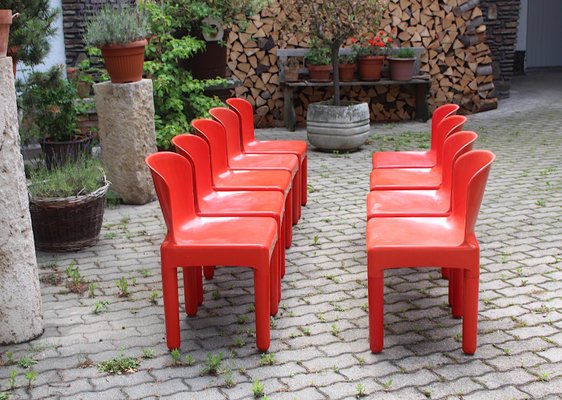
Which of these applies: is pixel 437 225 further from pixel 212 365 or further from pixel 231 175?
pixel 231 175

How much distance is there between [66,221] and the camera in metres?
5.23

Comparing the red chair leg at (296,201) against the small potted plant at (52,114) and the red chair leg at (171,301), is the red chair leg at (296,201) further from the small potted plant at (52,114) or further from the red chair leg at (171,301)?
the red chair leg at (171,301)

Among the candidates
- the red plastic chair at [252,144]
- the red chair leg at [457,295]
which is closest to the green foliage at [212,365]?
the red chair leg at [457,295]

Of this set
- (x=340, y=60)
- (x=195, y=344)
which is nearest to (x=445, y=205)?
(x=195, y=344)

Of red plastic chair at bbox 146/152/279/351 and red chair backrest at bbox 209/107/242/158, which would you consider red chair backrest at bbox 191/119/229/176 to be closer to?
red chair backrest at bbox 209/107/242/158

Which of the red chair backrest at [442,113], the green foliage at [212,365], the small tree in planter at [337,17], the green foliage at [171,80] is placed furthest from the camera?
the small tree in planter at [337,17]

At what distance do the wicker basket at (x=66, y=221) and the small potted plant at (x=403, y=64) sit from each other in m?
5.02

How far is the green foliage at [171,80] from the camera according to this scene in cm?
719

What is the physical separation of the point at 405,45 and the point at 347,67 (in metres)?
0.98

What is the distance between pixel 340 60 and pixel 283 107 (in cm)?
93

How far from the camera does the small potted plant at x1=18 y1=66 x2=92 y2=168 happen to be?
659 cm

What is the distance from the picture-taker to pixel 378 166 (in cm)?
538

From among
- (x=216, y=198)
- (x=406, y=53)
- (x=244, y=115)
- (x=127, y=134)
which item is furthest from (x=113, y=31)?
(x=406, y=53)

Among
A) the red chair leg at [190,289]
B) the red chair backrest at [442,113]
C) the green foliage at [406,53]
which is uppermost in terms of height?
the green foliage at [406,53]
